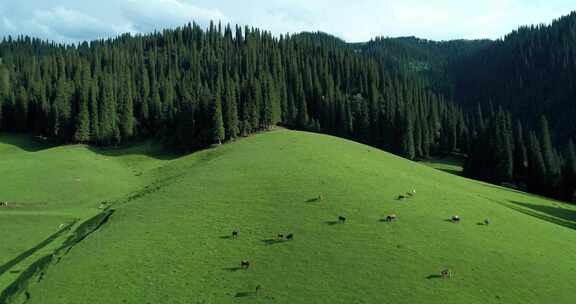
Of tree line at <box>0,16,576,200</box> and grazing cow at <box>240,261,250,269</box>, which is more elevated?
tree line at <box>0,16,576,200</box>

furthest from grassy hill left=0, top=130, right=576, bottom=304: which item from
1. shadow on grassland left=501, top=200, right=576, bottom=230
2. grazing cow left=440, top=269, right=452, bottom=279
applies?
shadow on grassland left=501, top=200, right=576, bottom=230

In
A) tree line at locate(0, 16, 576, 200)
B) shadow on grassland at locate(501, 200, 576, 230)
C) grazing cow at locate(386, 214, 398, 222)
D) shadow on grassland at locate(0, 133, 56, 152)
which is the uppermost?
tree line at locate(0, 16, 576, 200)

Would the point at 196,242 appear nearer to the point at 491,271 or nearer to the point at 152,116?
the point at 491,271

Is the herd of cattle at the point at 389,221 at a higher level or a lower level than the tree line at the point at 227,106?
lower

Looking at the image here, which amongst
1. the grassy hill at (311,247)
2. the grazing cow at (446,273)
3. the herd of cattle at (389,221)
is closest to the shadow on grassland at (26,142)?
the grassy hill at (311,247)

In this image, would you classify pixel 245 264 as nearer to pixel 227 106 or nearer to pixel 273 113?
pixel 227 106

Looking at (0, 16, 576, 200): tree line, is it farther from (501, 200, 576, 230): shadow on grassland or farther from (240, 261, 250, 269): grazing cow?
(240, 261, 250, 269): grazing cow

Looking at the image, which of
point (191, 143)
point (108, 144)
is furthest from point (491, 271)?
point (108, 144)

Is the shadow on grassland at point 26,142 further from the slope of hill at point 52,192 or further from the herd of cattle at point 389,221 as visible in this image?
the herd of cattle at point 389,221
